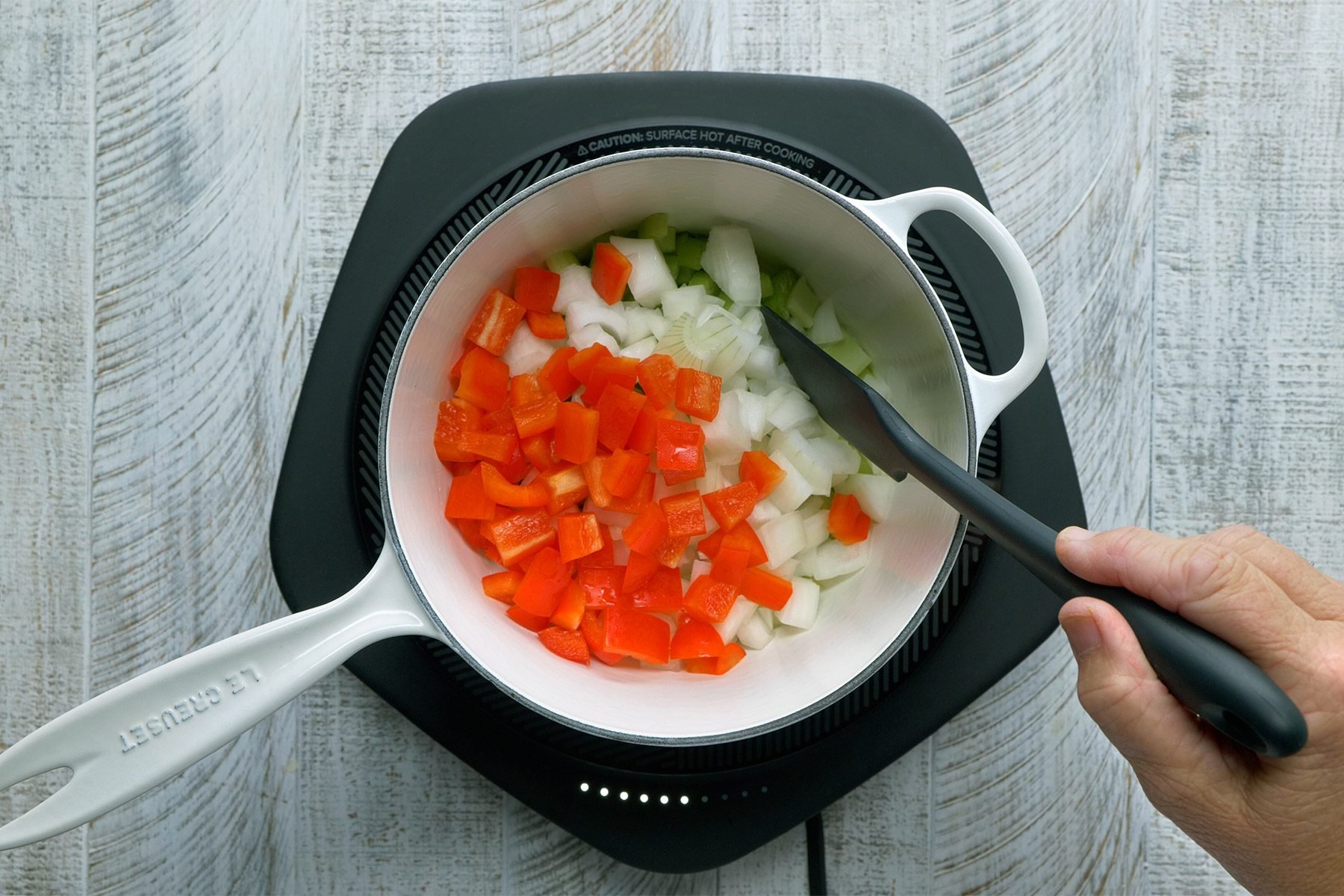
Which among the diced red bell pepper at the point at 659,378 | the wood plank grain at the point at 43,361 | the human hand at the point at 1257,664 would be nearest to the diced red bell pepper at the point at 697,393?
the diced red bell pepper at the point at 659,378

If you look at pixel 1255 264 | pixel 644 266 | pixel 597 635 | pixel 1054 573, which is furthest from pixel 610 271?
pixel 1255 264

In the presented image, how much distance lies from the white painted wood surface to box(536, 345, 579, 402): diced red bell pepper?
0.33 meters

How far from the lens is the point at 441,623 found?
0.72 m

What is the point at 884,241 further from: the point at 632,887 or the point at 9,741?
the point at 9,741

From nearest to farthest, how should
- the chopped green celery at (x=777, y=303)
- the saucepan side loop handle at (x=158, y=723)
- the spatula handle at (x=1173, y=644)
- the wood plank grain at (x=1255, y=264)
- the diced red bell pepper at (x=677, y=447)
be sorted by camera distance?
the spatula handle at (x=1173, y=644)
the saucepan side loop handle at (x=158, y=723)
the diced red bell pepper at (x=677, y=447)
the chopped green celery at (x=777, y=303)
the wood plank grain at (x=1255, y=264)

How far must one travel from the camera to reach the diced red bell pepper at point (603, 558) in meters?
0.87

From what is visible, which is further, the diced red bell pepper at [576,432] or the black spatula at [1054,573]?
the diced red bell pepper at [576,432]

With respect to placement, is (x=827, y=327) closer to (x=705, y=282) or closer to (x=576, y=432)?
(x=705, y=282)

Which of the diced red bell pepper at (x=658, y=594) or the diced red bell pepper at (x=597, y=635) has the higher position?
the diced red bell pepper at (x=658, y=594)

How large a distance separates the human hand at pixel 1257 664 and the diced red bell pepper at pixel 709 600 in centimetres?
31

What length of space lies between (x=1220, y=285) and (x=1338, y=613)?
1.62 feet

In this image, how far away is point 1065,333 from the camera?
103 cm

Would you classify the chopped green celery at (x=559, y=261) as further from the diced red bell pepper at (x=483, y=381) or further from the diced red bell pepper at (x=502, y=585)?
the diced red bell pepper at (x=502, y=585)

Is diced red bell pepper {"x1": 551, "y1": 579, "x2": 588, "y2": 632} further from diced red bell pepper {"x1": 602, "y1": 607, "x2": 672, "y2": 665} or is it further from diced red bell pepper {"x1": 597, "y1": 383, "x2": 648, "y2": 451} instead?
diced red bell pepper {"x1": 597, "y1": 383, "x2": 648, "y2": 451}
